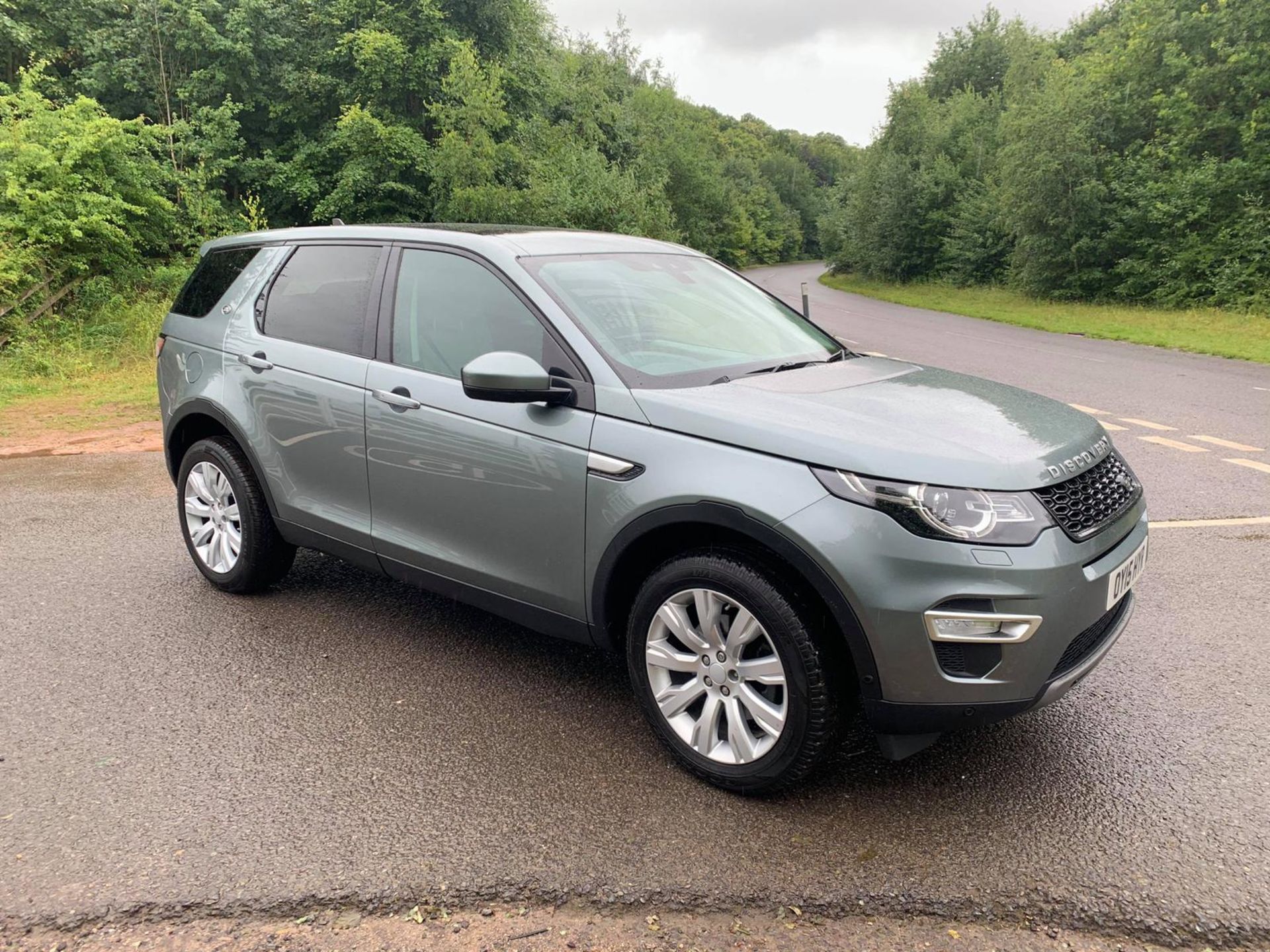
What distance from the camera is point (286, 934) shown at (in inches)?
90.3

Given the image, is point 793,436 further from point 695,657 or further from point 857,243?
point 857,243

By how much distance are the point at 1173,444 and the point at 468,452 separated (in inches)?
273

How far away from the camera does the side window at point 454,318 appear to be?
343cm

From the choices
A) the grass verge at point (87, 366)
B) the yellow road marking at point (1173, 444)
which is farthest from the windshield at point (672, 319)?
the grass verge at point (87, 366)

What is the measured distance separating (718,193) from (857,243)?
13.2m

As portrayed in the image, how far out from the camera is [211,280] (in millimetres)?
4852

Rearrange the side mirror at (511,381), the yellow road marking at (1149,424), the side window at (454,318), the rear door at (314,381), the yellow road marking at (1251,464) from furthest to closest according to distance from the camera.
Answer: the yellow road marking at (1149,424) → the yellow road marking at (1251,464) → the rear door at (314,381) → the side window at (454,318) → the side mirror at (511,381)

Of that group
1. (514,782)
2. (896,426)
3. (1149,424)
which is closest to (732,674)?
(514,782)

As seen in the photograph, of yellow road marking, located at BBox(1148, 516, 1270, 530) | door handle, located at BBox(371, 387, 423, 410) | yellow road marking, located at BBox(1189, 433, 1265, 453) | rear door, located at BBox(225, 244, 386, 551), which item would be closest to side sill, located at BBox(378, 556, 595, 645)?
rear door, located at BBox(225, 244, 386, 551)

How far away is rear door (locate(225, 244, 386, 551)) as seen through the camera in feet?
12.7

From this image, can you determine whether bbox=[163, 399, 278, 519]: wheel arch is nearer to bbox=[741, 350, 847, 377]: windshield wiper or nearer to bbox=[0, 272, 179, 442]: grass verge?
bbox=[741, 350, 847, 377]: windshield wiper

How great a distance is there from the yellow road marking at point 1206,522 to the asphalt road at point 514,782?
34.4 inches

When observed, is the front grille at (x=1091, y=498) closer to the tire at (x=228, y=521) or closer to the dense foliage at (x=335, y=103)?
the tire at (x=228, y=521)

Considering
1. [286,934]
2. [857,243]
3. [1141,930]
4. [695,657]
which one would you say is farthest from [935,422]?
[857,243]
